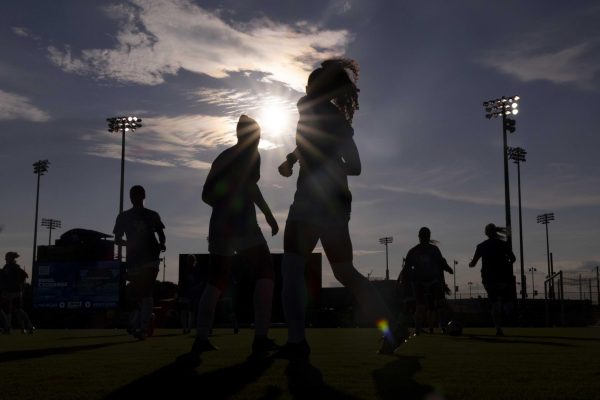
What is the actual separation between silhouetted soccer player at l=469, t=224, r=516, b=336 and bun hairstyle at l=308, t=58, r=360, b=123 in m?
7.95

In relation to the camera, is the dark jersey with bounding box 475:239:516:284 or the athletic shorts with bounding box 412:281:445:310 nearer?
the athletic shorts with bounding box 412:281:445:310

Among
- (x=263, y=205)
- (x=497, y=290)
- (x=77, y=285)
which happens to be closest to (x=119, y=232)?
(x=263, y=205)

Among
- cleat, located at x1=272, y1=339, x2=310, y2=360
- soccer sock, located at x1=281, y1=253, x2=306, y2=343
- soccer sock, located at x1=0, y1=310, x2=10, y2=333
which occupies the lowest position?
soccer sock, located at x1=0, y1=310, x2=10, y2=333

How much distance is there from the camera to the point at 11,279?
1584 centimetres

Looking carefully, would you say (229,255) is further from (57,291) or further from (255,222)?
(57,291)

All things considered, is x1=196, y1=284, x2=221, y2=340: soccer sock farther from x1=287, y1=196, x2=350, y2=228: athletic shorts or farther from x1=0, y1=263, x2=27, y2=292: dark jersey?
x1=0, y1=263, x2=27, y2=292: dark jersey

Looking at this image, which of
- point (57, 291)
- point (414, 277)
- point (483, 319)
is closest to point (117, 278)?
point (57, 291)

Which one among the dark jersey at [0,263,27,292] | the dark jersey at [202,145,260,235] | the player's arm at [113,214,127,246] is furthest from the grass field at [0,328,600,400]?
the dark jersey at [0,263,27,292]

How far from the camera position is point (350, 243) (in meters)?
5.28

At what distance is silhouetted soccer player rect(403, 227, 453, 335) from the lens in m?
12.4

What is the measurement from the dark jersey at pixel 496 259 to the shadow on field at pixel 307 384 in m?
8.52

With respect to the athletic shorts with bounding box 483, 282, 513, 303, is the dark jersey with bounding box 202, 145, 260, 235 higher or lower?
higher

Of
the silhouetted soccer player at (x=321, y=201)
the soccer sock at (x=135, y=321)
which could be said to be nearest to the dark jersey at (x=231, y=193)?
the silhouetted soccer player at (x=321, y=201)

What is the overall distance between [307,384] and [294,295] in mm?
1168
